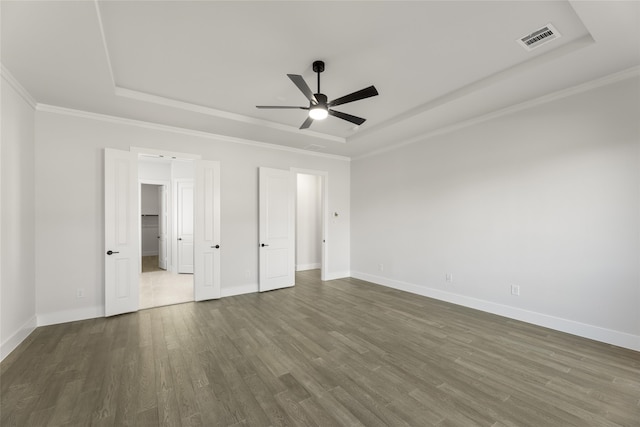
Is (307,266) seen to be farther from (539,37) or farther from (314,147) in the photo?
(539,37)

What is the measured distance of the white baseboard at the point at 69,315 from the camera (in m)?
3.67

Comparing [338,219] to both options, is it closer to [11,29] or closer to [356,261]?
[356,261]

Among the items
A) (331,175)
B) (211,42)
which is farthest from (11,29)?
(331,175)

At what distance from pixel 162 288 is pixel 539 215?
21.9 ft

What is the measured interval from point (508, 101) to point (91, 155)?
237 inches

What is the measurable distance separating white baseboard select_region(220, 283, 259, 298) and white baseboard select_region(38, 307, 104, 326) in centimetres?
179

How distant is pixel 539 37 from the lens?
2.50 metres

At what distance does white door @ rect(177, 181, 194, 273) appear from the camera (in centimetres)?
695

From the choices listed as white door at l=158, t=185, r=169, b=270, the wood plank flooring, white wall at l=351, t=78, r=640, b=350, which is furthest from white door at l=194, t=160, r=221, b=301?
white wall at l=351, t=78, r=640, b=350

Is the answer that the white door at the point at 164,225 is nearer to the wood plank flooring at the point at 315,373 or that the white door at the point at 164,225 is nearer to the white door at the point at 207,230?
→ the white door at the point at 207,230

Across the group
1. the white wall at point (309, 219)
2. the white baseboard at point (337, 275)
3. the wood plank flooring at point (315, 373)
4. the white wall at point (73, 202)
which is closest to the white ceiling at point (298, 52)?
the white wall at point (73, 202)

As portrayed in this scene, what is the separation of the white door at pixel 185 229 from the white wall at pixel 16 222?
3.36m

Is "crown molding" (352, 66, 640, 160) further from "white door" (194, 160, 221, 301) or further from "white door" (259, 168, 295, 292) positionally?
"white door" (194, 160, 221, 301)

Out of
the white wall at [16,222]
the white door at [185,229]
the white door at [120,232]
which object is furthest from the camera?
the white door at [185,229]
